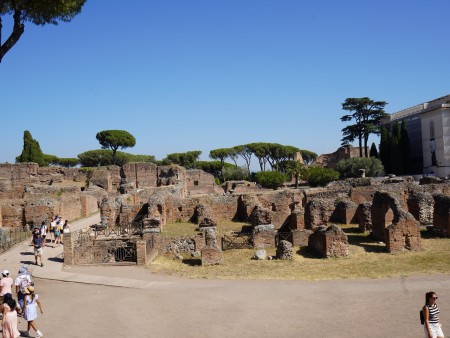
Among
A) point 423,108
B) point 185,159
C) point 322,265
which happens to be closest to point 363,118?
point 423,108

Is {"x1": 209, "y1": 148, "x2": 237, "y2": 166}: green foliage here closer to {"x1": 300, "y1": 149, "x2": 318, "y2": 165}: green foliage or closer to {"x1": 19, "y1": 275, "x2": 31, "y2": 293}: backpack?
{"x1": 300, "y1": 149, "x2": 318, "y2": 165}: green foliage

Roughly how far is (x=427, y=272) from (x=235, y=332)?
776 cm

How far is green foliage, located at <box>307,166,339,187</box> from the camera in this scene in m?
49.9

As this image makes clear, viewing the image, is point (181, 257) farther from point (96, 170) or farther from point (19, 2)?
point (96, 170)

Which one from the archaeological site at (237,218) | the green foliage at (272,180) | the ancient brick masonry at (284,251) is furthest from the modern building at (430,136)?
the ancient brick masonry at (284,251)

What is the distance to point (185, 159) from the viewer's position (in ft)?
246

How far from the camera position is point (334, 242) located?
666 inches

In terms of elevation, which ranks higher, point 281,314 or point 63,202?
point 63,202

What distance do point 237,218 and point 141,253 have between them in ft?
40.3

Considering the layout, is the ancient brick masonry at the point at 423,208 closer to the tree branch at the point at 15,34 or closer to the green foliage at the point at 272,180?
the tree branch at the point at 15,34

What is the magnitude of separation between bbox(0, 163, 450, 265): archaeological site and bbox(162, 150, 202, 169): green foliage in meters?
40.5

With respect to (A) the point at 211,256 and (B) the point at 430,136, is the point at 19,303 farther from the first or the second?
(B) the point at 430,136

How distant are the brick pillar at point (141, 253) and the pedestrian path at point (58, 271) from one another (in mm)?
320

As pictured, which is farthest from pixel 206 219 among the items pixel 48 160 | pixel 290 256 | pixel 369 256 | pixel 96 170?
pixel 48 160
